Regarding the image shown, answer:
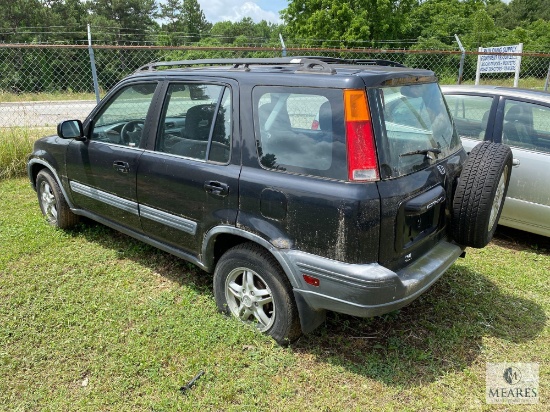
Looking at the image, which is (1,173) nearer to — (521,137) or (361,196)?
(361,196)

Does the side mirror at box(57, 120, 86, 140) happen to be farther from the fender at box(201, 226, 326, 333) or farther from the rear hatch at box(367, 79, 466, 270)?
the rear hatch at box(367, 79, 466, 270)

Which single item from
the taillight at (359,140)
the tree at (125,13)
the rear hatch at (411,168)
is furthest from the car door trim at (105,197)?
the tree at (125,13)

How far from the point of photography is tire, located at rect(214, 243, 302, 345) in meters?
2.81

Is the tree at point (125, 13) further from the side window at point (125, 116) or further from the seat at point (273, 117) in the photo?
the seat at point (273, 117)

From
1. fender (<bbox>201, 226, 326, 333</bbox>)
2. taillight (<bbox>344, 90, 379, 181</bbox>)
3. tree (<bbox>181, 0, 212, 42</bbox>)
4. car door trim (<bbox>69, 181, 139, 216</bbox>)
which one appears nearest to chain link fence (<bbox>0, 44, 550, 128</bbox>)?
car door trim (<bbox>69, 181, 139, 216</bbox>)

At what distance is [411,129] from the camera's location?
2.80 m

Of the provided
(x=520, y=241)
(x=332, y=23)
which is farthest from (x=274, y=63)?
(x=332, y=23)

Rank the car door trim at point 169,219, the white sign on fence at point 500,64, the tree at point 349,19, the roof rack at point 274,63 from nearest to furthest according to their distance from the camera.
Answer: the roof rack at point 274,63 < the car door trim at point 169,219 < the white sign on fence at point 500,64 < the tree at point 349,19

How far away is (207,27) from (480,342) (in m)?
73.0

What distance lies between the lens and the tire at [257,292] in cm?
281

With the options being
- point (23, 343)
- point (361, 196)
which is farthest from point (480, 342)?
point (23, 343)

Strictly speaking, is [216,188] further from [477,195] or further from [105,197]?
[477,195]

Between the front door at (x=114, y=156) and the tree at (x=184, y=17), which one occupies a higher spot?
the tree at (x=184, y=17)

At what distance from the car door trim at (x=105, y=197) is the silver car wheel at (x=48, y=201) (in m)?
0.66
